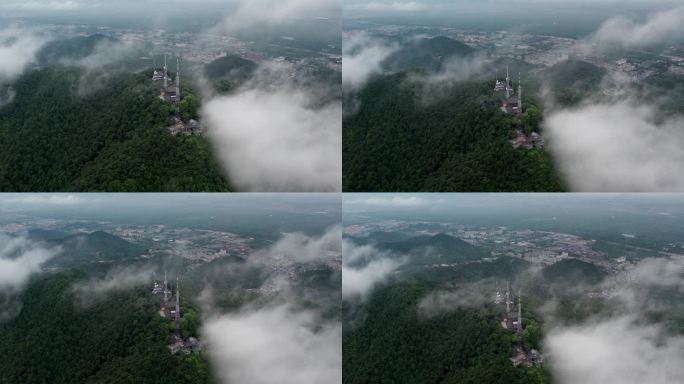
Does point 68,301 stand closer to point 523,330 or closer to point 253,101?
point 253,101

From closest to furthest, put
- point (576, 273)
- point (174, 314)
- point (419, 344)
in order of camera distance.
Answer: point (576, 273) < point (174, 314) < point (419, 344)

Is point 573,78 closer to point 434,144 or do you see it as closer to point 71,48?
point 434,144

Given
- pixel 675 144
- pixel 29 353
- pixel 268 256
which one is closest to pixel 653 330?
→ pixel 675 144

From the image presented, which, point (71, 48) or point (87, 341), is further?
point (71, 48)

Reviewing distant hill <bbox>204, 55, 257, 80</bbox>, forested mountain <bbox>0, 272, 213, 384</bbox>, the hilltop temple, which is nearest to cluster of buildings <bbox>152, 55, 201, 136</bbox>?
distant hill <bbox>204, 55, 257, 80</bbox>

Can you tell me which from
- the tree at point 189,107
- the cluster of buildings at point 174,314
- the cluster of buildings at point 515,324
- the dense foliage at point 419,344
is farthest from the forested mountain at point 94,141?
the cluster of buildings at point 515,324

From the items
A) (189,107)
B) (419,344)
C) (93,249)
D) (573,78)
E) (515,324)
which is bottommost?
(419,344)

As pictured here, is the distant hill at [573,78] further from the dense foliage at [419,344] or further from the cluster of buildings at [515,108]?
the dense foliage at [419,344]

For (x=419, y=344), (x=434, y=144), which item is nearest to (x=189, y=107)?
A: (x=434, y=144)
